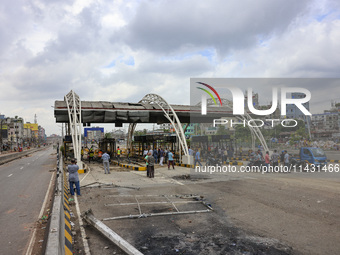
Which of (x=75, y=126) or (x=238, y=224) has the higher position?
(x=75, y=126)

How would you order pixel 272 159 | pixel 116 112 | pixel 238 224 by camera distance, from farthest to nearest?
1. pixel 116 112
2. pixel 272 159
3. pixel 238 224

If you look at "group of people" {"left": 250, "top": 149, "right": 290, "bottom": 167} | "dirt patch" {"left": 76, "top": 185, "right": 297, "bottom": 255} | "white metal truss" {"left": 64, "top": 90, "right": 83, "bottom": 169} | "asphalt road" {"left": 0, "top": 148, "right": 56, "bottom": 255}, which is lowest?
"asphalt road" {"left": 0, "top": 148, "right": 56, "bottom": 255}

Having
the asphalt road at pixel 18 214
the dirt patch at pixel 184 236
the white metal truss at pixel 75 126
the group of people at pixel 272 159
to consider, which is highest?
the white metal truss at pixel 75 126

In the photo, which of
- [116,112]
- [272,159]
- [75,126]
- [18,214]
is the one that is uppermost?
[116,112]

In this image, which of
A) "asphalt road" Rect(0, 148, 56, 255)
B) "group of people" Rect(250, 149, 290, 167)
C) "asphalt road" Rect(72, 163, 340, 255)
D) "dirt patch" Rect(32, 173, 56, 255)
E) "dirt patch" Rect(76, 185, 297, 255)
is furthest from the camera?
"group of people" Rect(250, 149, 290, 167)

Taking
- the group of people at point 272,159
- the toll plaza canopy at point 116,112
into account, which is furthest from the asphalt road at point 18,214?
the group of people at point 272,159

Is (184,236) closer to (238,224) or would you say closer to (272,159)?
(238,224)

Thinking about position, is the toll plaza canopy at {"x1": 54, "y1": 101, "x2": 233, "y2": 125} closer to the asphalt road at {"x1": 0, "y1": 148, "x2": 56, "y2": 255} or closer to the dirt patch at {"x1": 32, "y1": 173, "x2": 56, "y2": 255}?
the asphalt road at {"x1": 0, "y1": 148, "x2": 56, "y2": 255}

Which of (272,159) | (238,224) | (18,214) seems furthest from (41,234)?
(272,159)

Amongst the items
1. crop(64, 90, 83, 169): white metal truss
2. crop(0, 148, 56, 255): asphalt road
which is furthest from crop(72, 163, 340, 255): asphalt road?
crop(64, 90, 83, 169): white metal truss

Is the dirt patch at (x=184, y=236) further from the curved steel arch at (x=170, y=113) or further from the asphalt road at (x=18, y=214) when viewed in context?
the curved steel arch at (x=170, y=113)

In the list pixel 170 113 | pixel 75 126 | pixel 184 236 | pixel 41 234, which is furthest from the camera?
pixel 170 113

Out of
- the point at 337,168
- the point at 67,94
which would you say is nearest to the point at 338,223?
the point at 337,168

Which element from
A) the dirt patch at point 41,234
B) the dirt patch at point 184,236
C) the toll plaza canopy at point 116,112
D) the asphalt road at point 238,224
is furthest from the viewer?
the toll plaza canopy at point 116,112
